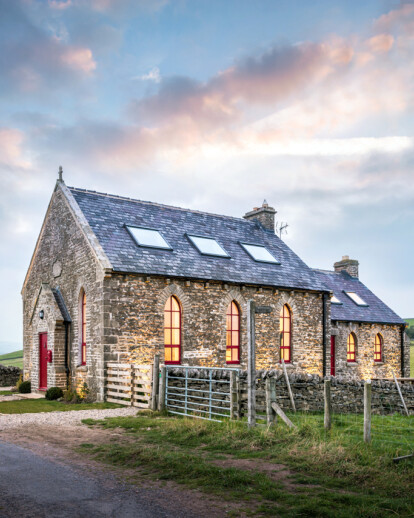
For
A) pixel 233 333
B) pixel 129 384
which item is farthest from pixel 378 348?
pixel 129 384

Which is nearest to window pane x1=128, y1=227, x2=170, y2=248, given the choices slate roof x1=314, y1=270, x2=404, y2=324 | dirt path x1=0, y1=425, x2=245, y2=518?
dirt path x1=0, y1=425, x2=245, y2=518

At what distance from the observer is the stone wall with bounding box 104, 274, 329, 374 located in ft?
62.8

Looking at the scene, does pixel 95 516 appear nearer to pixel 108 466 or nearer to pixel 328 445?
pixel 108 466

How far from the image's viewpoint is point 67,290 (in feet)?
71.8

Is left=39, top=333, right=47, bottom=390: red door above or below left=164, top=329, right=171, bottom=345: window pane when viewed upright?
below

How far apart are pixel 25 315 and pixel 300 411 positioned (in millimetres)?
16480

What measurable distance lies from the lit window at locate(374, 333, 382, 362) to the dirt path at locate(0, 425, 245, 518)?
25977 mm

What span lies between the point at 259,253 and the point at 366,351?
10993mm

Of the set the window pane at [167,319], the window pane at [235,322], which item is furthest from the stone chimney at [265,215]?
the window pane at [167,319]

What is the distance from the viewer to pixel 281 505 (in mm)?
6727

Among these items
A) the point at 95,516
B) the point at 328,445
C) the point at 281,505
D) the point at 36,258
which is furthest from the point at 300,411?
the point at 36,258

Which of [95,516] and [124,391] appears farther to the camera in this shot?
[124,391]

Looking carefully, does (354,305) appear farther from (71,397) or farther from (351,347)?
(71,397)

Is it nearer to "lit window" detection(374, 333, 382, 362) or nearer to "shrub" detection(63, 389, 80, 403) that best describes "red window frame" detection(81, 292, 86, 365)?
"shrub" detection(63, 389, 80, 403)
